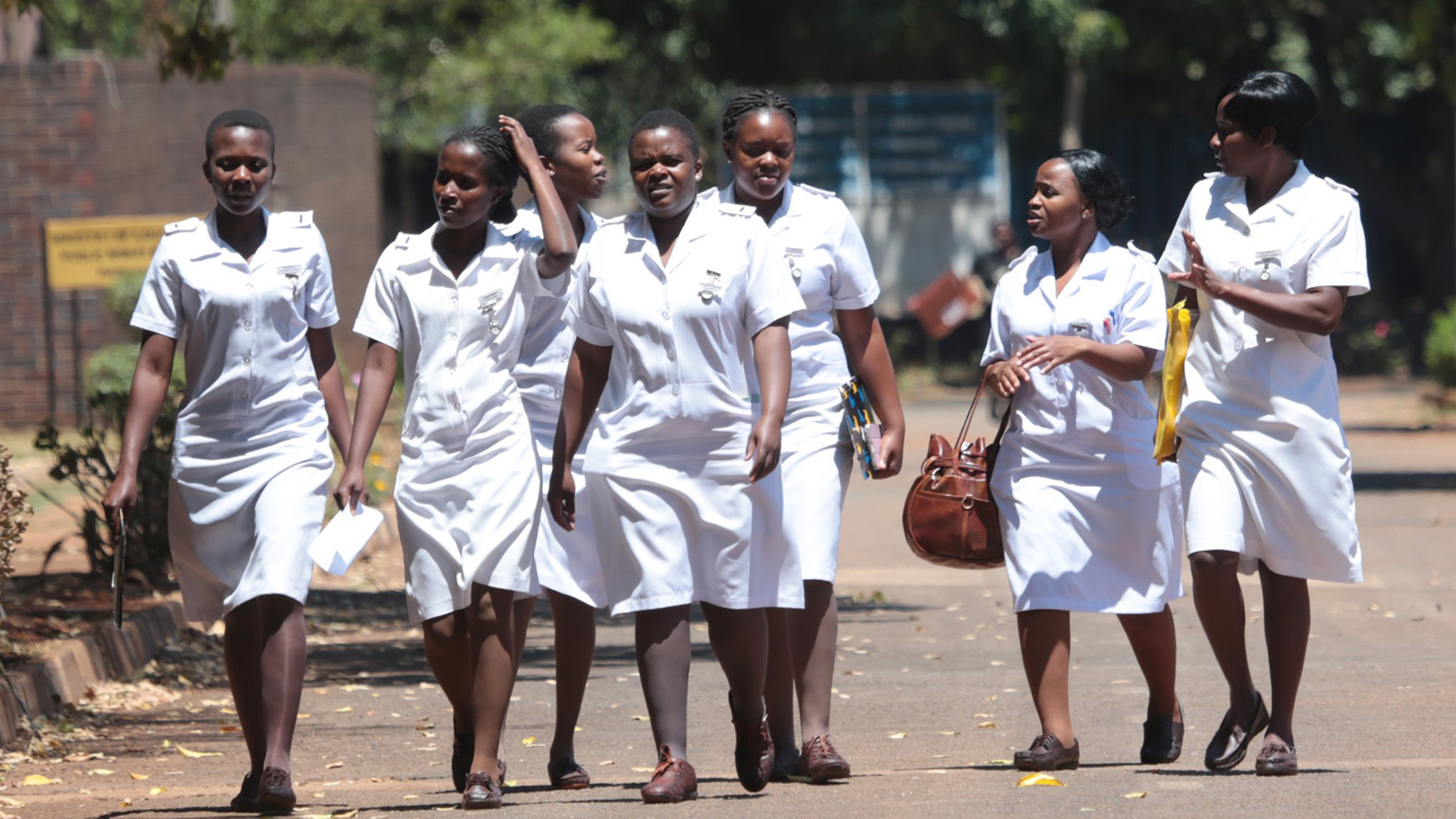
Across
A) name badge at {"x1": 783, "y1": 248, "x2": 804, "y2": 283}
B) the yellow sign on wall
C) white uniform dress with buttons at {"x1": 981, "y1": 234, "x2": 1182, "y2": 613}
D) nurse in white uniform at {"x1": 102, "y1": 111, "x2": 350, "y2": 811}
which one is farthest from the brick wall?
white uniform dress with buttons at {"x1": 981, "y1": 234, "x2": 1182, "y2": 613}

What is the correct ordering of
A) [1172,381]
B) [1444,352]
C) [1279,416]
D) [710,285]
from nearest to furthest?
[710,285] < [1279,416] < [1172,381] < [1444,352]

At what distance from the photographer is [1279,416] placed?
5930 mm

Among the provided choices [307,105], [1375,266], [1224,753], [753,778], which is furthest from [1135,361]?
[1375,266]

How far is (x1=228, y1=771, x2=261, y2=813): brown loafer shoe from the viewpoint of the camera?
5.75 m

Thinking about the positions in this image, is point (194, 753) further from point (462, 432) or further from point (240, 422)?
point (462, 432)

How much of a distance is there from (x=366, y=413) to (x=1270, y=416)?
2.46 meters

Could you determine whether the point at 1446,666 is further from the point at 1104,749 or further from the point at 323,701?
the point at 323,701

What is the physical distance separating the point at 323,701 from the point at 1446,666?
4.21m

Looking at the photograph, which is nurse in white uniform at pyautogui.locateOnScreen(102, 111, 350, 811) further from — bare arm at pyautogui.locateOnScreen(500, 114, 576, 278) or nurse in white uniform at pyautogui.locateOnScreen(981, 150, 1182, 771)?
nurse in white uniform at pyautogui.locateOnScreen(981, 150, 1182, 771)

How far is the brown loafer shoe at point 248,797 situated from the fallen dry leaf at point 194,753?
130 cm

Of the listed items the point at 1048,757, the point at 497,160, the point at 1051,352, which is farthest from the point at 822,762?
the point at 497,160

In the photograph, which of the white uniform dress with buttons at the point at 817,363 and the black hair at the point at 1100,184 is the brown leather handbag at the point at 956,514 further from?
the black hair at the point at 1100,184

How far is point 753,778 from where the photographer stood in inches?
227

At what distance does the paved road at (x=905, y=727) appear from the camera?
18.6 ft
